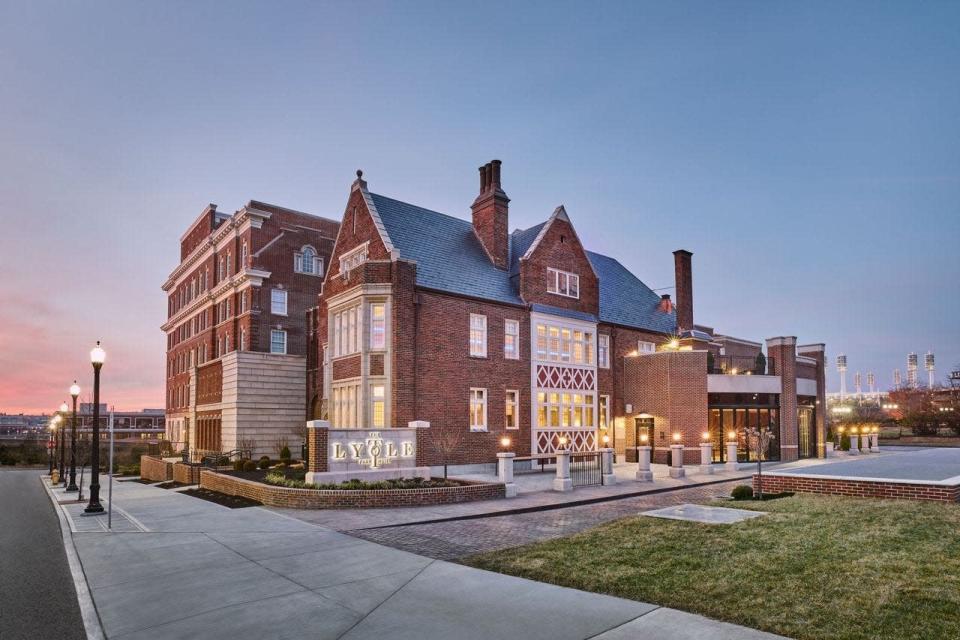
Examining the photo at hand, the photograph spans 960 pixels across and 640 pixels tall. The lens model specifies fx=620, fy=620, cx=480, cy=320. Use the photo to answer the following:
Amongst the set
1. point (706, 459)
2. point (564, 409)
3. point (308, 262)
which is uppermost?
point (308, 262)

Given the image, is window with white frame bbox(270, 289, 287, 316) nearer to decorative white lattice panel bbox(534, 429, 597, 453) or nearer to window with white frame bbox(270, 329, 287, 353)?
window with white frame bbox(270, 329, 287, 353)

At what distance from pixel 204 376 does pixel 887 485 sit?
1763 inches

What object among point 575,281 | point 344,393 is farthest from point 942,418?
point 344,393

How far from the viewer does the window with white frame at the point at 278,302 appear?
42500 mm

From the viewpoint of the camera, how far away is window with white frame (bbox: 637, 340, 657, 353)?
1499 inches

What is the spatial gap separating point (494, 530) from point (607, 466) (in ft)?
35.2

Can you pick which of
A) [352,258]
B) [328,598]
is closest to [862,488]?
[328,598]

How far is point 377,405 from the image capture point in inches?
1023

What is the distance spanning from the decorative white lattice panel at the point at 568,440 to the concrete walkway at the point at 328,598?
60.0 ft

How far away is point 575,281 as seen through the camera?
112ft

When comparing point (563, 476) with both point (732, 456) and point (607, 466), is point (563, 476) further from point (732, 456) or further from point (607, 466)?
point (732, 456)

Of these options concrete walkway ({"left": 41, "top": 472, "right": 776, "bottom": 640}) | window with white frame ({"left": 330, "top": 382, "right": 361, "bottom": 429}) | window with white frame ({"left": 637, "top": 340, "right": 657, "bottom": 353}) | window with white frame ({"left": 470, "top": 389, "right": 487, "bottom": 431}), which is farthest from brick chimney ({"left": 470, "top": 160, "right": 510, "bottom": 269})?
concrete walkway ({"left": 41, "top": 472, "right": 776, "bottom": 640})

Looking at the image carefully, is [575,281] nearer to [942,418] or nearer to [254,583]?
[254,583]

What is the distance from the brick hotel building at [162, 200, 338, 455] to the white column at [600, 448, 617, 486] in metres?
22.1
